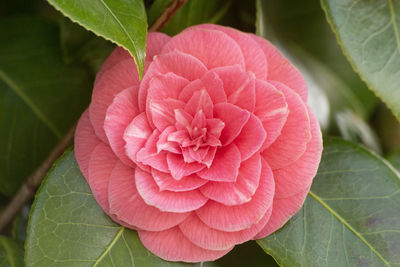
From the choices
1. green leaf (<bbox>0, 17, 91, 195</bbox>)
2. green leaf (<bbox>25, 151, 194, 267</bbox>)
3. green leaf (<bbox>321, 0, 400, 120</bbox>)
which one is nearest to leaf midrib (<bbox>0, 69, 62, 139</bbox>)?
green leaf (<bbox>0, 17, 91, 195</bbox>)

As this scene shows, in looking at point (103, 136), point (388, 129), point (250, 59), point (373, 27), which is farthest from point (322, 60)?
point (103, 136)

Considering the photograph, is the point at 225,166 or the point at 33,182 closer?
the point at 225,166

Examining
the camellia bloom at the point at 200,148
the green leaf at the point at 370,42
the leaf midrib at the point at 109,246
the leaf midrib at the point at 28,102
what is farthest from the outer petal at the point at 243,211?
the leaf midrib at the point at 28,102

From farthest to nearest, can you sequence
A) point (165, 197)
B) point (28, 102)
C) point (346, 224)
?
1. point (28, 102)
2. point (346, 224)
3. point (165, 197)

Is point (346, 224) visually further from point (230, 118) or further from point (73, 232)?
point (73, 232)

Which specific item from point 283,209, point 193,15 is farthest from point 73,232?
point 193,15

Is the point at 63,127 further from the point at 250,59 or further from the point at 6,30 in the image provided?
the point at 250,59

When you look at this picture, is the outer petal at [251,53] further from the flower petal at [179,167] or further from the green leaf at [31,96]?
the green leaf at [31,96]
